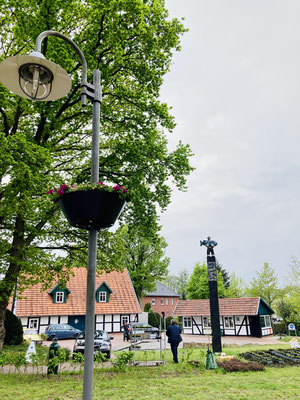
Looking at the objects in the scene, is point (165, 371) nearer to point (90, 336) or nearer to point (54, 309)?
point (90, 336)

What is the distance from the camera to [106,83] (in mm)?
12195

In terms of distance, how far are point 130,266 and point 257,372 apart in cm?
3138

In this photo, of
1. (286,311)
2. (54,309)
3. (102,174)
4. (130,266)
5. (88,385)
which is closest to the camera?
(88,385)

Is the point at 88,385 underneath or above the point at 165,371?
above

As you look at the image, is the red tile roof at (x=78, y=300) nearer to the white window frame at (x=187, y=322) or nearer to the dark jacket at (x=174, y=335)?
the white window frame at (x=187, y=322)

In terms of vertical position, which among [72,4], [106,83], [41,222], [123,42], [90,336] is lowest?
[90,336]

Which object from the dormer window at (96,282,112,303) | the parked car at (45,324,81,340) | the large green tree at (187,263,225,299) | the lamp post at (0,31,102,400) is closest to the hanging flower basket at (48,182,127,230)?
the lamp post at (0,31,102,400)

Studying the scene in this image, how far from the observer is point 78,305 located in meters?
32.0

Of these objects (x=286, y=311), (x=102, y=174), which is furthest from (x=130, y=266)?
(x=102, y=174)

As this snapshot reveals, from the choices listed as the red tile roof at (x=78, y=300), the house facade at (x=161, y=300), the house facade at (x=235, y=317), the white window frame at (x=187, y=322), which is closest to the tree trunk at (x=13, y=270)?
the red tile roof at (x=78, y=300)

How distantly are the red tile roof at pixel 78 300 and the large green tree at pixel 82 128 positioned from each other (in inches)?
579

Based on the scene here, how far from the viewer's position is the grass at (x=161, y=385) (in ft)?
24.0

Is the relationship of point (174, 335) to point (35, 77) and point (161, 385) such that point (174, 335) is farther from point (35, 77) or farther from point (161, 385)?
point (35, 77)

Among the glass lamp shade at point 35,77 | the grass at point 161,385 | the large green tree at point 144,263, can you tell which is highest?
the large green tree at point 144,263
